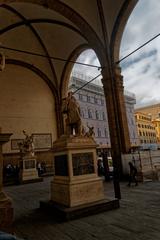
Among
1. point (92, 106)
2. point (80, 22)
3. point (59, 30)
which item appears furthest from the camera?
point (92, 106)

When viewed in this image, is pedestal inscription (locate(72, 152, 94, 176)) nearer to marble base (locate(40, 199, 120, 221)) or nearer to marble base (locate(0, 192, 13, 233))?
marble base (locate(40, 199, 120, 221))

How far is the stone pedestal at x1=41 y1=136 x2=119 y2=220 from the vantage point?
A: 3933 millimetres

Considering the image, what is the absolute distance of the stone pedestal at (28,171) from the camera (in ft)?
37.3

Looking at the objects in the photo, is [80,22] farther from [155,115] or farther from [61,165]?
[155,115]

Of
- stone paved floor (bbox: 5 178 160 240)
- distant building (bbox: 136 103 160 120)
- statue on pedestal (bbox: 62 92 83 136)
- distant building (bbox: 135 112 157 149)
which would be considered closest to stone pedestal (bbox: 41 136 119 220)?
stone paved floor (bbox: 5 178 160 240)

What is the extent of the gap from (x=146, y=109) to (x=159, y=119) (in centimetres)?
736

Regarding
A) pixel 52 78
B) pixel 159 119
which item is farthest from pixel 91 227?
pixel 159 119

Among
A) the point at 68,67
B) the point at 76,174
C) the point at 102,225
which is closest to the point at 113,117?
the point at 76,174

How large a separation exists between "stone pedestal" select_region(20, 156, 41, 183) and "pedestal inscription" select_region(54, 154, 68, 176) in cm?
730

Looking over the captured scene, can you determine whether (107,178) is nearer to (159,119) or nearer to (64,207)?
(64,207)

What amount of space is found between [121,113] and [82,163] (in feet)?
18.0

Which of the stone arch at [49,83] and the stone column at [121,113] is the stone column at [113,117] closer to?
the stone column at [121,113]

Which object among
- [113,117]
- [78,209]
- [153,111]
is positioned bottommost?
[78,209]

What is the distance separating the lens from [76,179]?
162 inches
